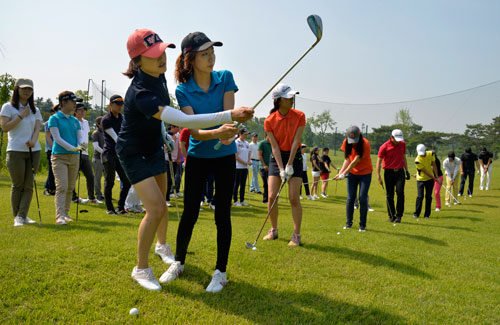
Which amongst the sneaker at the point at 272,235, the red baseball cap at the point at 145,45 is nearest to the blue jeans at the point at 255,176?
the sneaker at the point at 272,235

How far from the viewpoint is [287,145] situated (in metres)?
5.79

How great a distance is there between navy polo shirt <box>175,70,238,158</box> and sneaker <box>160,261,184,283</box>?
1236 millimetres

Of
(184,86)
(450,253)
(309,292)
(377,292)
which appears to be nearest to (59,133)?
(184,86)

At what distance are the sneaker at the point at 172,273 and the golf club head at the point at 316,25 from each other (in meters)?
2.94

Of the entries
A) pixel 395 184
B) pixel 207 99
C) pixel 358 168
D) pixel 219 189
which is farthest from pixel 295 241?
pixel 395 184

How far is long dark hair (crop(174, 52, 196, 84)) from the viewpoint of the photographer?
368cm

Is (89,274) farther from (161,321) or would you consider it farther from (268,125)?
(268,125)

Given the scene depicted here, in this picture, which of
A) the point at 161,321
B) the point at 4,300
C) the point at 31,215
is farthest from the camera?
the point at 31,215

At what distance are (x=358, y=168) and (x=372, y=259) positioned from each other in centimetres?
292

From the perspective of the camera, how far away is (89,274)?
148 inches

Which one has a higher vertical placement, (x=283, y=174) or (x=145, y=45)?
(x=145, y=45)

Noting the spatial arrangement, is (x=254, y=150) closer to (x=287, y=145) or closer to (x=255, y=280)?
(x=287, y=145)

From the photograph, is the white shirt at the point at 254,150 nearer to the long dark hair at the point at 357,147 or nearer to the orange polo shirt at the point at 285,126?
the long dark hair at the point at 357,147

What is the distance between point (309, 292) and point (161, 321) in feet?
5.16
